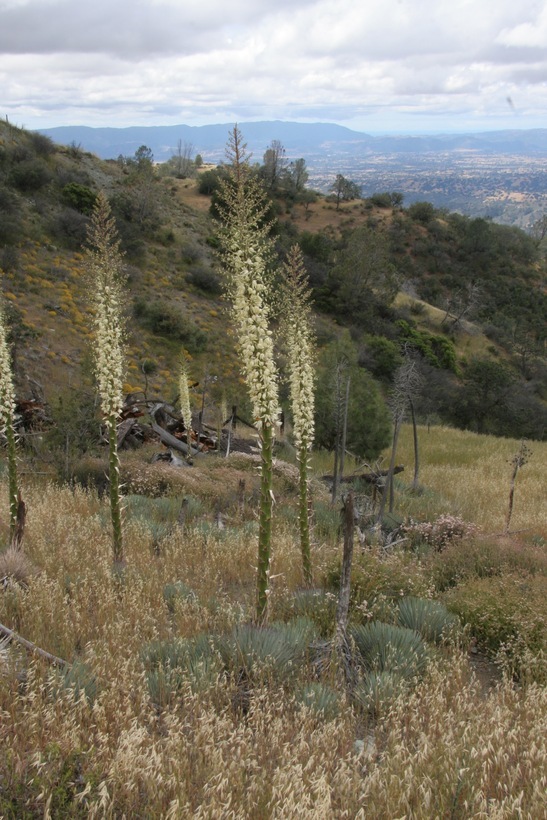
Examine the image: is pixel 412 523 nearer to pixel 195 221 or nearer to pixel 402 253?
pixel 195 221

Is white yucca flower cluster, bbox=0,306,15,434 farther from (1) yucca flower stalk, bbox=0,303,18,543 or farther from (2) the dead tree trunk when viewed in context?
(2) the dead tree trunk

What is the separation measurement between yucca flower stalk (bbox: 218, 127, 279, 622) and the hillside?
37.5ft

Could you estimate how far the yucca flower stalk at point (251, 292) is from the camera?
14.1ft

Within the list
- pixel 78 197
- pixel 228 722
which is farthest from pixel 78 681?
pixel 78 197

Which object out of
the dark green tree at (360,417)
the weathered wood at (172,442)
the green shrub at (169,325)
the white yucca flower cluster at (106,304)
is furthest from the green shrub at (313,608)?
the green shrub at (169,325)

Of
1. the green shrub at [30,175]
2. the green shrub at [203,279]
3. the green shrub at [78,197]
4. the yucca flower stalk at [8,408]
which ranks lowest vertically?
the green shrub at [203,279]

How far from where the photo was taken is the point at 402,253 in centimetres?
5847

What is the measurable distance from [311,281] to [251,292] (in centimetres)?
4178

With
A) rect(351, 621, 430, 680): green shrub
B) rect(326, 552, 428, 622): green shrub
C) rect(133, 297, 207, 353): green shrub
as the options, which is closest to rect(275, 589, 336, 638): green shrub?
rect(326, 552, 428, 622): green shrub

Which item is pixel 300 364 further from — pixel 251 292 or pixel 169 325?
pixel 169 325

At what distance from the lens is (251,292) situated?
170 inches

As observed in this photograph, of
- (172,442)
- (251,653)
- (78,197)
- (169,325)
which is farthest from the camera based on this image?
(78,197)

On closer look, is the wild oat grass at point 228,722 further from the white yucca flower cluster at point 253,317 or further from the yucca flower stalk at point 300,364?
the white yucca flower cluster at point 253,317

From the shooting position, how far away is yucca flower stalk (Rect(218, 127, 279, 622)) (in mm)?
4305
